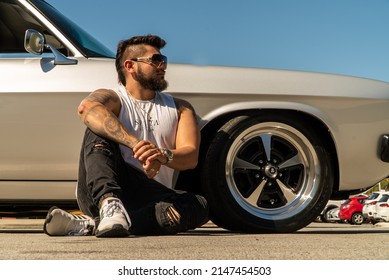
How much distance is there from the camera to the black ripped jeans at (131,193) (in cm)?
314

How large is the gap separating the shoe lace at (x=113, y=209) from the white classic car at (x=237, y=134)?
33.1 inches

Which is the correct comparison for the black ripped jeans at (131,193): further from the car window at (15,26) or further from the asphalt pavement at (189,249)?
the car window at (15,26)

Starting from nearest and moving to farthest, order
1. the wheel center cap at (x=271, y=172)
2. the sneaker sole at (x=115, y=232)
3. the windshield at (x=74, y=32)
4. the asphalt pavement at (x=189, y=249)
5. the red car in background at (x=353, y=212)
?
the asphalt pavement at (x=189, y=249) → the sneaker sole at (x=115, y=232) → the wheel center cap at (x=271, y=172) → the windshield at (x=74, y=32) → the red car in background at (x=353, y=212)

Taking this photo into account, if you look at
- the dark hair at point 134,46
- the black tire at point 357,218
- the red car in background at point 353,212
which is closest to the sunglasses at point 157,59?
the dark hair at point 134,46

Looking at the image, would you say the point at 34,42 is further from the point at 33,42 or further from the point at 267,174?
the point at 267,174

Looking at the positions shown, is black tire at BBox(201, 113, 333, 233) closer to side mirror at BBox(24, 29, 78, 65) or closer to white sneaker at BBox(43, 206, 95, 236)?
white sneaker at BBox(43, 206, 95, 236)

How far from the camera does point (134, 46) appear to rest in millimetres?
3658

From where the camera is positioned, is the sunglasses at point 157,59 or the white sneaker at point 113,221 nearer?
the white sneaker at point 113,221

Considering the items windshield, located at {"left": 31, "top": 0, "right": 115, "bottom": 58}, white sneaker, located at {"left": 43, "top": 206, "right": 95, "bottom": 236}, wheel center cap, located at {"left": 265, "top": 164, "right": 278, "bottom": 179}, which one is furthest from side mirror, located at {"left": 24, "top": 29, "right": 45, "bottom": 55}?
wheel center cap, located at {"left": 265, "top": 164, "right": 278, "bottom": 179}

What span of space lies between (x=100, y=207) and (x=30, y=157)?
91 cm

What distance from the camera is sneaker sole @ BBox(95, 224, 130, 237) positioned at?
2.91 metres

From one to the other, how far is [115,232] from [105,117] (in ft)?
2.06

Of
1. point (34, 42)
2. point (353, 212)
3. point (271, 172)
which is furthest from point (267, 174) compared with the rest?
point (353, 212)

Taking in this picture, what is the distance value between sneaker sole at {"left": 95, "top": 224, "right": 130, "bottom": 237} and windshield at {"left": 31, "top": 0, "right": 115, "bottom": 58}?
144cm
